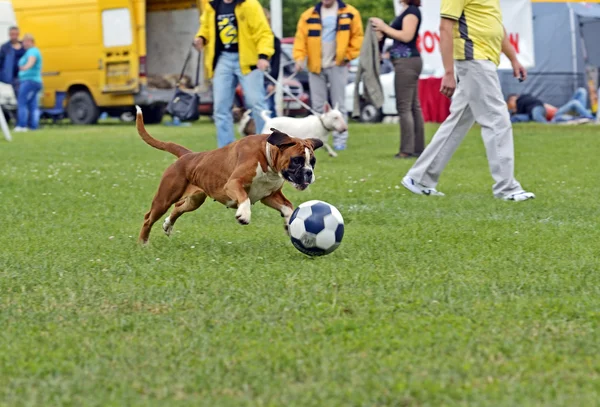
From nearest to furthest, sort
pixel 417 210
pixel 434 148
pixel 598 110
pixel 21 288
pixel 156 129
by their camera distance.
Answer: pixel 21 288 < pixel 417 210 < pixel 434 148 < pixel 598 110 < pixel 156 129

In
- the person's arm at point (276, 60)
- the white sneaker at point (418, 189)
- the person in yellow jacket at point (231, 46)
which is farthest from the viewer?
the person's arm at point (276, 60)

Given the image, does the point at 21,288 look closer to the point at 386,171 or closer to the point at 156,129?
the point at 386,171

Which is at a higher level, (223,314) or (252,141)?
(252,141)

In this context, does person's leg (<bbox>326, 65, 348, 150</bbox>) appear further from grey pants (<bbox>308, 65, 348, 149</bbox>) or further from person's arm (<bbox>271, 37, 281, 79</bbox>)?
person's arm (<bbox>271, 37, 281, 79</bbox>)

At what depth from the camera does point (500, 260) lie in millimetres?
5688

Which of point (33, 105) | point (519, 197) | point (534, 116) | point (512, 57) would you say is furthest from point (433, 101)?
point (519, 197)

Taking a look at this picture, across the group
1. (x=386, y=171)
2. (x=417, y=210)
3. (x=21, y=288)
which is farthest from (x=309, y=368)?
(x=386, y=171)

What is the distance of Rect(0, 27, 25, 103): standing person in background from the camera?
2247 centimetres

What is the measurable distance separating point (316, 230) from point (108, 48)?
766 inches

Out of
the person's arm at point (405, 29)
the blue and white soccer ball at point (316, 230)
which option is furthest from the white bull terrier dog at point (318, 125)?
the blue and white soccer ball at point (316, 230)

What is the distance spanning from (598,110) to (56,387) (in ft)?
62.3

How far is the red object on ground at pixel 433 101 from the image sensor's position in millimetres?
21881

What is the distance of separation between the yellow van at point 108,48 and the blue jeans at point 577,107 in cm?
820

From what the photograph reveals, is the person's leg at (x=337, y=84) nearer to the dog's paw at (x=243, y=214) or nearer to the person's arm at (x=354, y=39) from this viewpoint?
the person's arm at (x=354, y=39)
